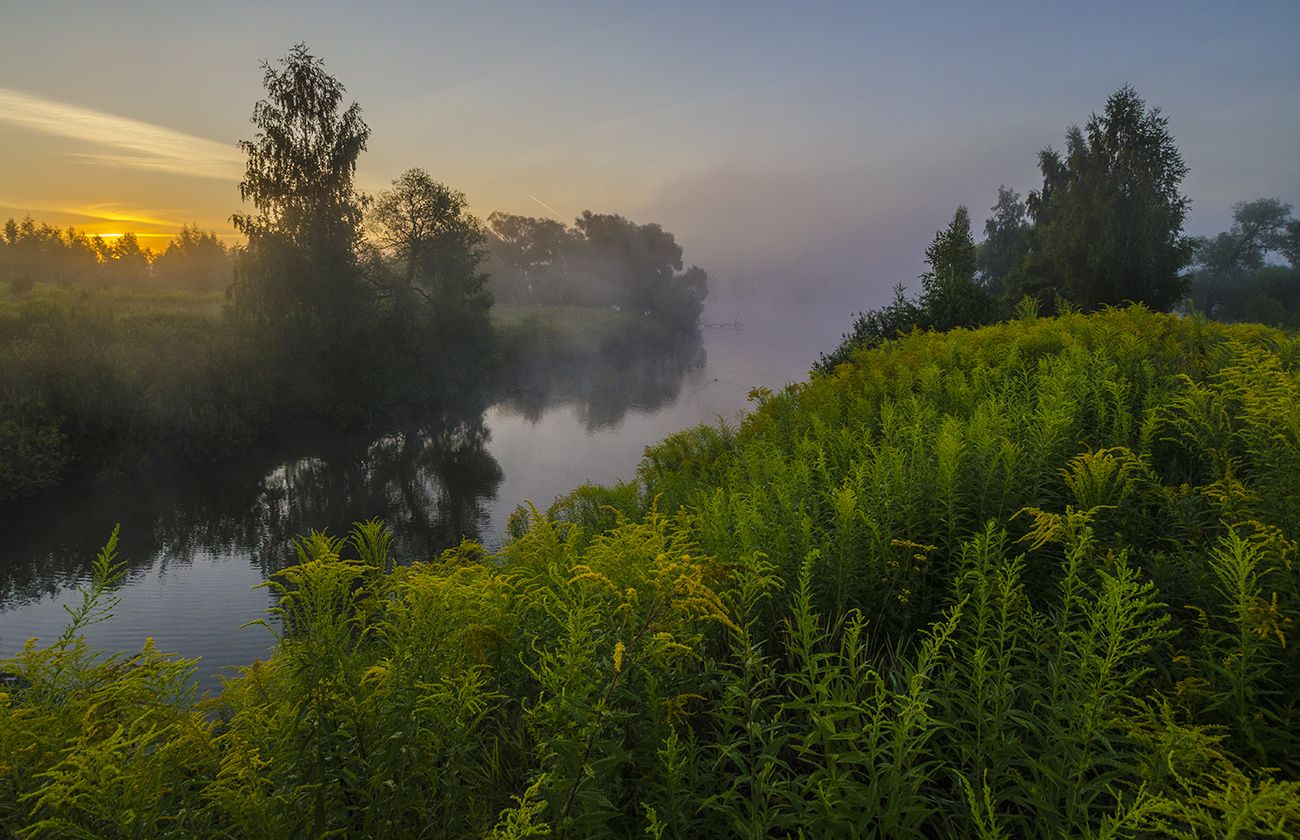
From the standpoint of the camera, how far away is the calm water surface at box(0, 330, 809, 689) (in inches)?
502

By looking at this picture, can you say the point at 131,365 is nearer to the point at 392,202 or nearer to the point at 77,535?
the point at 77,535

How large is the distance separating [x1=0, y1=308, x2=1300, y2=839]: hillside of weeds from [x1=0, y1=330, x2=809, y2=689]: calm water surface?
23.8 feet

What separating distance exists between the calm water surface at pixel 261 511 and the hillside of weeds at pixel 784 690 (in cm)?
725

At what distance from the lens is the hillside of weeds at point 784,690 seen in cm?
189

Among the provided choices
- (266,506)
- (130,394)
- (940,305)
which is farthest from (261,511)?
(940,305)

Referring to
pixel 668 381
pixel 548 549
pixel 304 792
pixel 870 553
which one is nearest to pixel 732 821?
pixel 304 792

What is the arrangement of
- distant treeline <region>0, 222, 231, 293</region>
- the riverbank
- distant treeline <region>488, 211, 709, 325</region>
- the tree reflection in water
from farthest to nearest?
distant treeline <region>488, 211, 709, 325</region> < distant treeline <region>0, 222, 231, 293</region> < the riverbank < the tree reflection in water

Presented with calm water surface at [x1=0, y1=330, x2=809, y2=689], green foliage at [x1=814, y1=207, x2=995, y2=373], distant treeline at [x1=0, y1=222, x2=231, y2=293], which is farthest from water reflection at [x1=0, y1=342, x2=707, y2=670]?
distant treeline at [x1=0, y1=222, x2=231, y2=293]

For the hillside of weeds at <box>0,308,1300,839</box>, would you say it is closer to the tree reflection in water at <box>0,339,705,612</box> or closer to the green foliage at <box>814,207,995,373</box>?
the tree reflection in water at <box>0,339,705,612</box>

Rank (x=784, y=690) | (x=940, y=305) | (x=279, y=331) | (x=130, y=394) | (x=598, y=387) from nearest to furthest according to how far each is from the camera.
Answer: (x=784, y=690), (x=940, y=305), (x=130, y=394), (x=279, y=331), (x=598, y=387)

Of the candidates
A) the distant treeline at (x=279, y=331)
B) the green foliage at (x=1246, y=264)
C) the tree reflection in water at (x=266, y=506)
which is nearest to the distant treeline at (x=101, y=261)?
the distant treeline at (x=279, y=331)

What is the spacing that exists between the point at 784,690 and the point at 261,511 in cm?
2095

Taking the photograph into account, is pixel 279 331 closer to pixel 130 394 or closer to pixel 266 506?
pixel 130 394

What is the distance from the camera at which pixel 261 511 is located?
19.6 meters
